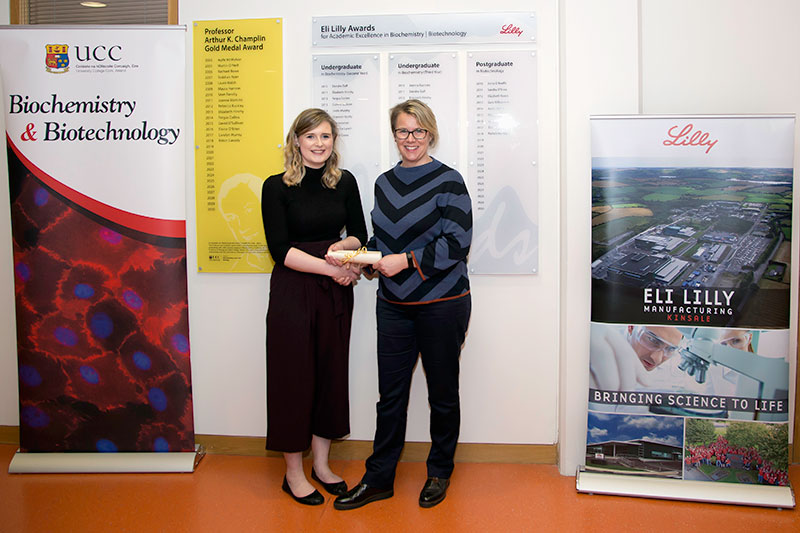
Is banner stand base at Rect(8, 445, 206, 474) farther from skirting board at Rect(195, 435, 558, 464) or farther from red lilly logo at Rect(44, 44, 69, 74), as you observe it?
red lilly logo at Rect(44, 44, 69, 74)

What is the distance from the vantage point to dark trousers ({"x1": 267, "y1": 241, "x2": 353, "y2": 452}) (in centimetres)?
240

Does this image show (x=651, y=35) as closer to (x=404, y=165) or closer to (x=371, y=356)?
(x=404, y=165)

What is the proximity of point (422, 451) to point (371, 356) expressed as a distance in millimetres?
557

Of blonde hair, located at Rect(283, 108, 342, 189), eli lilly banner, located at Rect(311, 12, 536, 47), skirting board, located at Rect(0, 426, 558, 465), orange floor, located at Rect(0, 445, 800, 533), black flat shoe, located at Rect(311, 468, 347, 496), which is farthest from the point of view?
skirting board, located at Rect(0, 426, 558, 465)

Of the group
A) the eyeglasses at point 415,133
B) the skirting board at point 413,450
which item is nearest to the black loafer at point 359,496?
the skirting board at point 413,450

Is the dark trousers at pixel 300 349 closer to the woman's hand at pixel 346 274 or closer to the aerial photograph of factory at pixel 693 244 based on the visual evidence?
the woman's hand at pixel 346 274

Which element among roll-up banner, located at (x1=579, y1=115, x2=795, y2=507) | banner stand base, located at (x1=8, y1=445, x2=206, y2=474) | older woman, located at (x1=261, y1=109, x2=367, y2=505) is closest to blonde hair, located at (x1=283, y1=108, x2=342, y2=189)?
older woman, located at (x1=261, y1=109, x2=367, y2=505)

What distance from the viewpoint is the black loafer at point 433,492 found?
7.89 feet

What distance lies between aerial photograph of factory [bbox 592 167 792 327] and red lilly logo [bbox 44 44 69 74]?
2608 millimetres

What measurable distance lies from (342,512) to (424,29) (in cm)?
229

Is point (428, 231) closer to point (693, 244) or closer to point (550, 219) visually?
point (550, 219)

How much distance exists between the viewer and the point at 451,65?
8.88 feet

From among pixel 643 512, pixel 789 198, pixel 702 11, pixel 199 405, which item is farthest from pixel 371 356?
pixel 702 11

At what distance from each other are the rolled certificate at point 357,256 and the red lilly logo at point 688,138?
139cm
